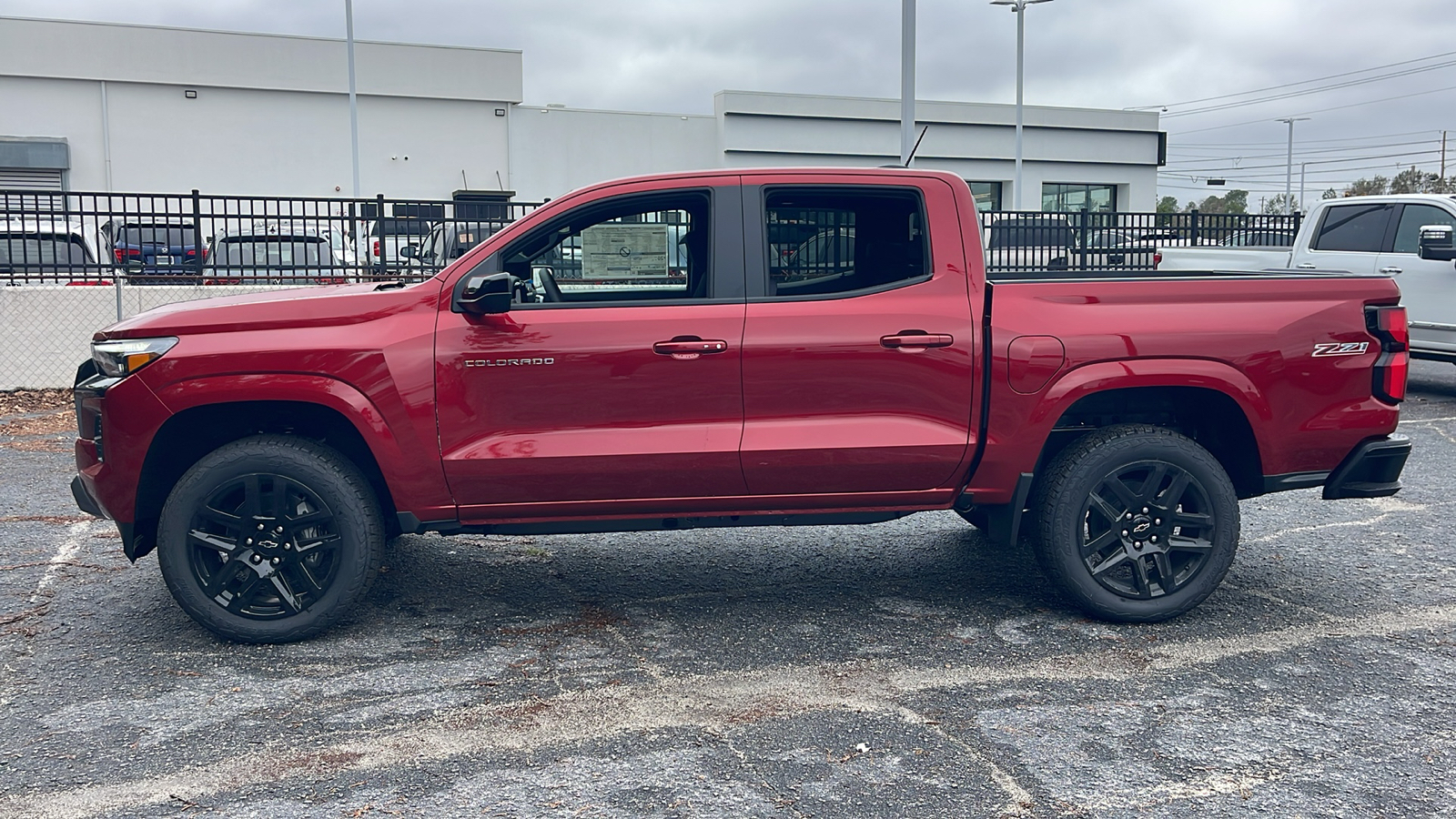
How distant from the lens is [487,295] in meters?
4.49

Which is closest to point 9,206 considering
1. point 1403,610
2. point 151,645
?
point 151,645

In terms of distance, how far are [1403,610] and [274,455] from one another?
192 inches

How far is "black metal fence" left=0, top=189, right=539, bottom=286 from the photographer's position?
493 inches

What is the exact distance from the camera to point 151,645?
4758 millimetres

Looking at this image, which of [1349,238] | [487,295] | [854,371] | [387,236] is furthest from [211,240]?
[1349,238]

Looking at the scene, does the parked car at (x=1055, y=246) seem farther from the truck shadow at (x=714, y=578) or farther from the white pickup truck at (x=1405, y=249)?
the truck shadow at (x=714, y=578)

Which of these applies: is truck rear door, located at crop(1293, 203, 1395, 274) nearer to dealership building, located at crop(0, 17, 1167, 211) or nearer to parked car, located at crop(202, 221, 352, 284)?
parked car, located at crop(202, 221, 352, 284)

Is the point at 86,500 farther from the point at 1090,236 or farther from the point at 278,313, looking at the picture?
the point at 1090,236

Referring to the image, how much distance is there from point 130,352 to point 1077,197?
183 ft

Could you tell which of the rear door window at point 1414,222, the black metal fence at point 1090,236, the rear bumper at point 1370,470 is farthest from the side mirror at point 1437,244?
the rear bumper at point 1370,470

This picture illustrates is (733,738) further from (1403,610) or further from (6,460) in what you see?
(6,460)

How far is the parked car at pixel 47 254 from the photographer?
12328mm

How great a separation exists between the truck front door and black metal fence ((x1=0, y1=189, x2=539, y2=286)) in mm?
A: 7929

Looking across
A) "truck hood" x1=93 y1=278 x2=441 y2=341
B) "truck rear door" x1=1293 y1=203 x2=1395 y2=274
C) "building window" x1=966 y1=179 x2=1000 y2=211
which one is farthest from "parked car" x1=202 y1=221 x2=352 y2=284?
"building window" x1=966 y1=179 x2=1000 y2=211
